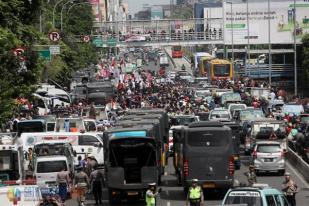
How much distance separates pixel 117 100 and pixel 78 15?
4496 centimetres

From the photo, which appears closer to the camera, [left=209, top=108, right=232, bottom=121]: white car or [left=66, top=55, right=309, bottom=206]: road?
[left=66, top=55, right=309, bottom=206]: road

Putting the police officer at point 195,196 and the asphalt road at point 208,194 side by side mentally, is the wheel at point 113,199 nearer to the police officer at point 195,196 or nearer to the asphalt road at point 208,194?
the asphalt road at point 208,194

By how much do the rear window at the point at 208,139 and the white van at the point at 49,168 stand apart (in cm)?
488

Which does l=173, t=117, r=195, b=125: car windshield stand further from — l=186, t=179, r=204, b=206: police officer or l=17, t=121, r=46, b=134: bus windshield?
l=186, t=179, r=204, b=206: police officer

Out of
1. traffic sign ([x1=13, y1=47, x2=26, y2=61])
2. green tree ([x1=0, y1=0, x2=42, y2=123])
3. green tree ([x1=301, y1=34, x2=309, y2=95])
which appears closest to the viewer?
green tree ([x1=0, y1=0, x2=42, y2=123])

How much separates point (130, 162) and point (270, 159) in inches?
367

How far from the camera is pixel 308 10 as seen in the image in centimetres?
12862

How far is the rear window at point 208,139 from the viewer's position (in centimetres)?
3468

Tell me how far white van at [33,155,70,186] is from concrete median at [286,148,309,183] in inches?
391

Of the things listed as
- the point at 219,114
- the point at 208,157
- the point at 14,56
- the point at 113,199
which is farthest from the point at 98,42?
the point at 208,157

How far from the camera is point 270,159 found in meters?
42.1

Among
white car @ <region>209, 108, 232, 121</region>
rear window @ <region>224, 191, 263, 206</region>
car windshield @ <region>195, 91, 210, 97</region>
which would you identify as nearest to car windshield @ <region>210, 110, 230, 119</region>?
white car @ <region>209, 108, 232, 121</region>

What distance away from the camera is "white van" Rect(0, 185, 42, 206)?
83.9 feet

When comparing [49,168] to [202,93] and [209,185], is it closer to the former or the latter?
[209,185]
